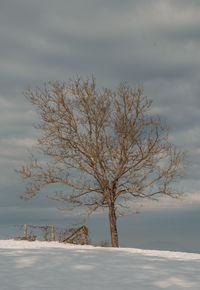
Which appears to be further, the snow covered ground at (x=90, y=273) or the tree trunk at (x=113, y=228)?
the tree trunk at (x=113, y=228)

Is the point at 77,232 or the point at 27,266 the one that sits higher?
the point at 77,232

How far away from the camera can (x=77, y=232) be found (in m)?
31.8

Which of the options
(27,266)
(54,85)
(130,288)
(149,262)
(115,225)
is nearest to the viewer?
(130,288)

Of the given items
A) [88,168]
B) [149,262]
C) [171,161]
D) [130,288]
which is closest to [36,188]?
[88,168]

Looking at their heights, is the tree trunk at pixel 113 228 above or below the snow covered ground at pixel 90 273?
above

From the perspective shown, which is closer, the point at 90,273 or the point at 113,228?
the point at 90,273

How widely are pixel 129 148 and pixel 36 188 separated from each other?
6.70m

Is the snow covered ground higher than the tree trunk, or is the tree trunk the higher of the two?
the tree trunk

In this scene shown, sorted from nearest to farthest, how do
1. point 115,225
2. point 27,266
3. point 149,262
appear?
point 27,266, point 149,262, point 115,225

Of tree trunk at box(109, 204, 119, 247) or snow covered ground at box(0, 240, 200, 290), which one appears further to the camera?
tree trunk at box(109, 204, 119, 247)

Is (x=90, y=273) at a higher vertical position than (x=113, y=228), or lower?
lower

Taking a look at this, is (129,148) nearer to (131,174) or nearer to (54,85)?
(131,174)

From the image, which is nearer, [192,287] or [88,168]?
[192,287]

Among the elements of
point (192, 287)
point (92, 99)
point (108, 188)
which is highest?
point (92, 99)
